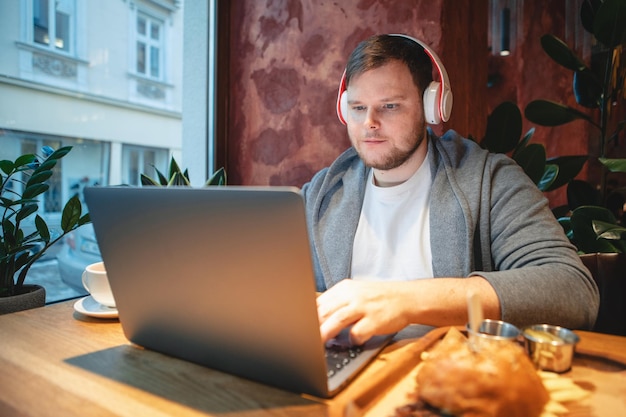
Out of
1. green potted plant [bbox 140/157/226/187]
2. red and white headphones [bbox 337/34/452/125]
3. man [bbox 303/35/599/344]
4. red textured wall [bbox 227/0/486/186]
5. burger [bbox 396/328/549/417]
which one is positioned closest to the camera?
burger [bbox 396/328/549/417]

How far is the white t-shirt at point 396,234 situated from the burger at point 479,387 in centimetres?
84

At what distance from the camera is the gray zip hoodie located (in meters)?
0.92

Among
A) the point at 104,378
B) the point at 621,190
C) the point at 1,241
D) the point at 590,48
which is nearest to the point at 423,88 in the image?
the point at 621,190

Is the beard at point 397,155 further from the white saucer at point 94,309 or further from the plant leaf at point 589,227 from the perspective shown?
the white saucer at point 94,309

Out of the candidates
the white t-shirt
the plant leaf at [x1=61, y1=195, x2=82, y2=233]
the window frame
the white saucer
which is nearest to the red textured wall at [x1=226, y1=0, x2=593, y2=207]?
the white t-shirt

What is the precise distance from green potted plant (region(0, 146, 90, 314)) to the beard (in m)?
0.95

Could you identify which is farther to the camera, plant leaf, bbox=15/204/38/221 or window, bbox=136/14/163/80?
window, bbox=136/14/163/80

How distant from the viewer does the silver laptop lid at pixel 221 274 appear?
0.53 metres

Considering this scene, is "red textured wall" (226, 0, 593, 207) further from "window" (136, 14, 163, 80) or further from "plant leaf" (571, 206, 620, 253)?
"plant leaf" (571, 206, 620, 253)

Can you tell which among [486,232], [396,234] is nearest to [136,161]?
[396,234]

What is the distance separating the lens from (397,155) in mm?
1467

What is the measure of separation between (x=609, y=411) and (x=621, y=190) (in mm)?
1663

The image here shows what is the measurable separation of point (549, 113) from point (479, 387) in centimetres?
197

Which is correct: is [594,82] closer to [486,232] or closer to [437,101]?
[437,101]
